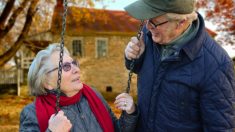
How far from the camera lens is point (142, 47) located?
2.43m

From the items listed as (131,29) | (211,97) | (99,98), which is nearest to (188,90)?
(211,97)

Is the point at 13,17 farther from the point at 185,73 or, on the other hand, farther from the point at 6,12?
the point at 185,73

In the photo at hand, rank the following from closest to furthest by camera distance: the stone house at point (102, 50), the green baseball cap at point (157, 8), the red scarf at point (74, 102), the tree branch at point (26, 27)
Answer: the green baseball cap at point (157, 8) < the red scarf at point (74, 102) < the tree branch at point (26, 27) < the stone house at point (102, 50)

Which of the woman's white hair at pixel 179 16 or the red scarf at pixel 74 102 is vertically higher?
the woman's white hair at pixel 179 16

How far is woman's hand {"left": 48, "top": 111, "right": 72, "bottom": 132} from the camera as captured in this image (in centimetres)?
228

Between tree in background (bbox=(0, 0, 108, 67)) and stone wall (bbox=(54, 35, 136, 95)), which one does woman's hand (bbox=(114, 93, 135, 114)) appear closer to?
tree in background (bbox=(0, 0, 108, 67))

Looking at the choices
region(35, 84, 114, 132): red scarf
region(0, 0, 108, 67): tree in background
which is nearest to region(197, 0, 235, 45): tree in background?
region(0, 0, 108, 67): tree in background

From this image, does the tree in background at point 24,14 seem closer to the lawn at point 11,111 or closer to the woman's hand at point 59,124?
the lawn at point 11,111

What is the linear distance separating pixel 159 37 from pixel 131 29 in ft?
76.9

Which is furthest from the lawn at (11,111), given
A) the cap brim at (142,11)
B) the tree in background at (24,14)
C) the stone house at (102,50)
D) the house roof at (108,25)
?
the cap brim at (142,11)

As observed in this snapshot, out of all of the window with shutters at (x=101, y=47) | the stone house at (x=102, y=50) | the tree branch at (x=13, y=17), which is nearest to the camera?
the tree branch at (x=13, y=17)

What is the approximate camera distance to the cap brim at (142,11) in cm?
213

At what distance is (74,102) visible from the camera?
2584mm

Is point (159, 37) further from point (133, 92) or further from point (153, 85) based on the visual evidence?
point (133, 92)
